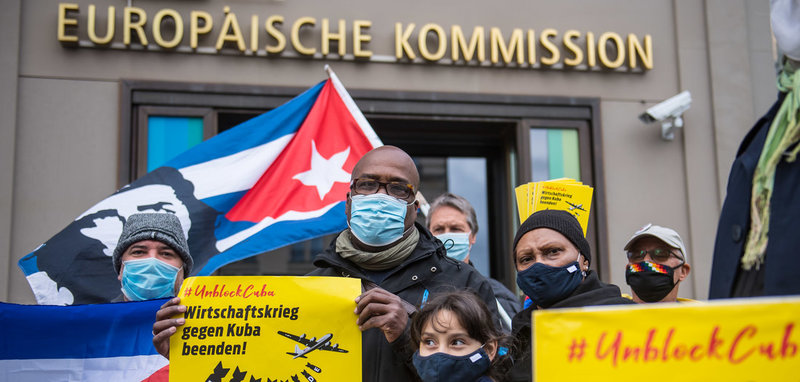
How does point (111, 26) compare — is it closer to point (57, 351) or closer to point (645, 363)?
point (57, 351)

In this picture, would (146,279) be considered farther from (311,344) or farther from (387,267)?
(387,267)

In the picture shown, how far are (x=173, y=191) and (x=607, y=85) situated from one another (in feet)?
14.1

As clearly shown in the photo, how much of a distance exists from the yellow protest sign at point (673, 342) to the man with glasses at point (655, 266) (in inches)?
83.4

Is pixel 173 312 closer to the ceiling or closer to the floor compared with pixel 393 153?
closer to the floor

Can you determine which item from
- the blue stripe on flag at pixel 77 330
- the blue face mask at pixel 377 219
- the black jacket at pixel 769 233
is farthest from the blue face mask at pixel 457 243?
the black jacket at pixel 769 233

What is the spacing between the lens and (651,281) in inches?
147

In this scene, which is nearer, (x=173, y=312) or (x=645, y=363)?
(x=645, y=363)

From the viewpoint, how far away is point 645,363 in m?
1.68

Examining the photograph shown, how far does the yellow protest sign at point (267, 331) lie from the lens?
2664 millimetres

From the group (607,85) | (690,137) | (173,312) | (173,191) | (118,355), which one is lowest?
(118,355)

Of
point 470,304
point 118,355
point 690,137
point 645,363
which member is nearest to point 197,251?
point 118,355

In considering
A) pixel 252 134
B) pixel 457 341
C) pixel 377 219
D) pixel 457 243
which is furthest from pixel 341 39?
pixel 457 341

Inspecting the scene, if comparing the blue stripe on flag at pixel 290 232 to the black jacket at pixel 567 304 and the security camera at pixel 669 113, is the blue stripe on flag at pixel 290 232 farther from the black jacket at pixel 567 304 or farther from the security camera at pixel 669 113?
the security camera at pixel 669 113

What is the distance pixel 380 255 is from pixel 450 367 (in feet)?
2.10
